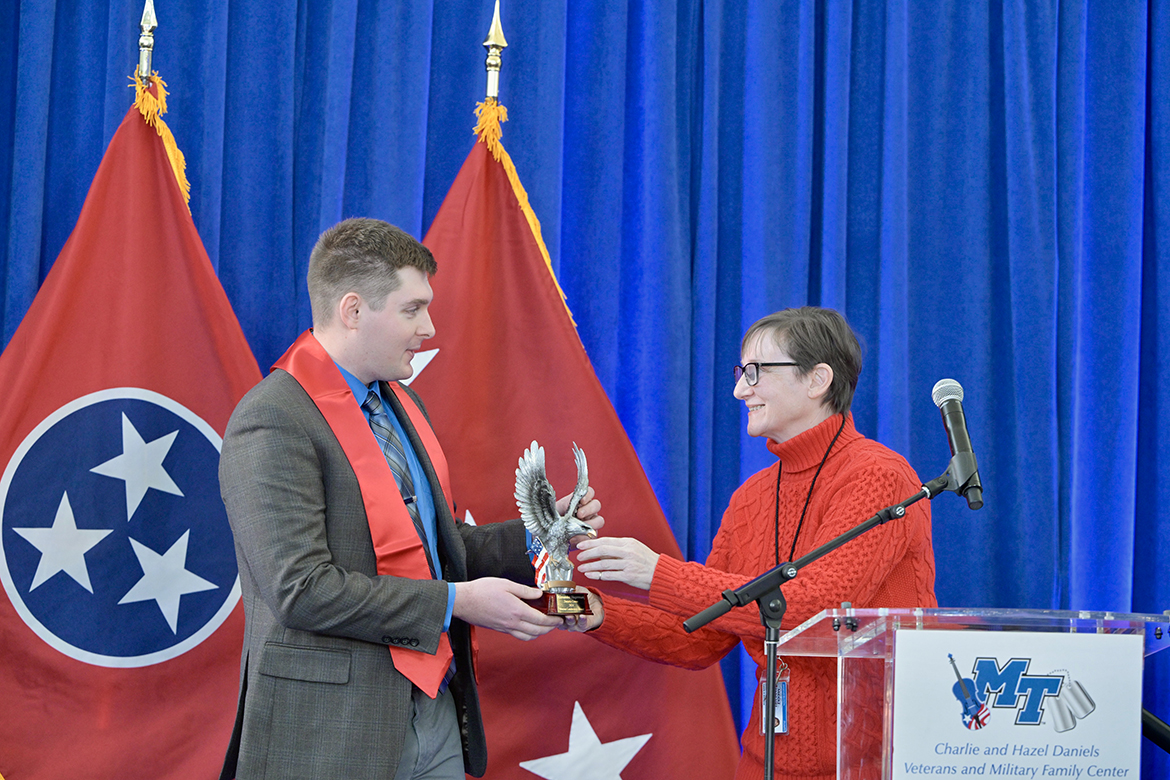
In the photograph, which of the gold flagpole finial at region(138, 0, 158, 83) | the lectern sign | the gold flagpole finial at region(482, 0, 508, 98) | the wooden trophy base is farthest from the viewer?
the gold flagpole finial at region(482, 0, 508, 98)

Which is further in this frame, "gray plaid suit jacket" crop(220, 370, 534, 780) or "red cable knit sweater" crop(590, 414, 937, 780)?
"red cable knit sweater" crop(590, 414, 937, 780)

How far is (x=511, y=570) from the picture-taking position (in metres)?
2.20

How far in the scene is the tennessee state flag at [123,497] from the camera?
233cm

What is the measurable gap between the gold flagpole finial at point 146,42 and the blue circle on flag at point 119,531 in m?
0.83

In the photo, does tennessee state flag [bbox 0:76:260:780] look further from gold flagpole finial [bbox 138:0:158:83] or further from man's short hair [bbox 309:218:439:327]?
man's short hair [bbox 309:218:439:327]

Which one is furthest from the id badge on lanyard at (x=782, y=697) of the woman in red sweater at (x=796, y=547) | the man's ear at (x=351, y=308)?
the man's ear at (x=351, y=308)

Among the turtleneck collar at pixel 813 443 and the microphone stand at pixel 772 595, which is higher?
the turtleneck collar at pixel 813 443

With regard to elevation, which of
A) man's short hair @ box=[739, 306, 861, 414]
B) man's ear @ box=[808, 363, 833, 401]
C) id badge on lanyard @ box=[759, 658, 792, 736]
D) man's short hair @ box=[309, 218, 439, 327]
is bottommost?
id badge on lanyard @ box=[759, 658, 792, 736]

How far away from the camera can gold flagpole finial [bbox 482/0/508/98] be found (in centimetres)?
272

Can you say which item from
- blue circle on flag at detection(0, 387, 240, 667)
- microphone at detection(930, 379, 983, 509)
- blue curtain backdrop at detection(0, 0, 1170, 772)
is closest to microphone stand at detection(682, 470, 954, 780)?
microphone at detection(930, 379, 983, 509)

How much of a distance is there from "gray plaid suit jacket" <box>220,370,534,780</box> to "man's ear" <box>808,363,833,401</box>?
0.97 meters

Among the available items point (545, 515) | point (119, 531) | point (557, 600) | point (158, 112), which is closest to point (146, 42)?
point (158, 112)

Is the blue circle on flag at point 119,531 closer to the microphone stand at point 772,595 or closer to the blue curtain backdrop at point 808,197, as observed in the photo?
the blue curtain backdrop at point 808,197

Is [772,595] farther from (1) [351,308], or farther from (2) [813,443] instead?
(1) [351,308]
